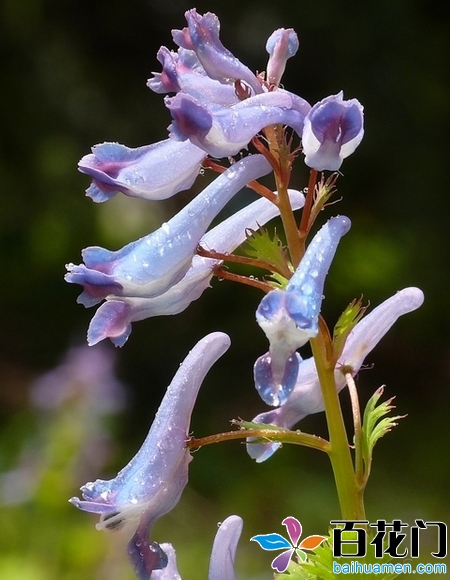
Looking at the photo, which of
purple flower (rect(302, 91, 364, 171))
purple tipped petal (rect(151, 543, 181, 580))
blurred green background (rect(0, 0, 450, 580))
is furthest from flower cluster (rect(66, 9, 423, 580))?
blurred green background (rect(0, 0, 450, 580))

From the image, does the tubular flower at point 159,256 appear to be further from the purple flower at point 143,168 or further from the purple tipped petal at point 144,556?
the purple tipped petal at point 144,556

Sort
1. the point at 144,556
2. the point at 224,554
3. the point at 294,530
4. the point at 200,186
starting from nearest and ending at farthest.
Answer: the point at 144,556 → the point at 224,554 → the point at 294,530 → the point at 200,186

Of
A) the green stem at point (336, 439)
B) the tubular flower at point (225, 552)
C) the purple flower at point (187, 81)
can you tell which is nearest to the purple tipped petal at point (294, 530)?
the tubular flower at point (225, 552)

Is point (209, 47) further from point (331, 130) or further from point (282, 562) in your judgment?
point (282, 562)

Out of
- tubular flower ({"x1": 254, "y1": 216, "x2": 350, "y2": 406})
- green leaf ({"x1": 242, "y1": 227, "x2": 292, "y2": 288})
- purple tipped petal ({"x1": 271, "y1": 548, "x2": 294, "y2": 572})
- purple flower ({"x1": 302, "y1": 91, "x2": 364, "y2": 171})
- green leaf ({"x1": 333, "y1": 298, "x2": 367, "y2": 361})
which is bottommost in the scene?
purple tipped petal ({"x1": 271, "y1": 548, "x2": 294, "y2": 572})

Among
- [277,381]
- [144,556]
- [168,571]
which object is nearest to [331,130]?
[277,381]

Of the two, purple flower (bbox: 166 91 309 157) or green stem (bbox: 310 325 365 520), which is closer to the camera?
purple flower (bbox: 166 91 309 157)

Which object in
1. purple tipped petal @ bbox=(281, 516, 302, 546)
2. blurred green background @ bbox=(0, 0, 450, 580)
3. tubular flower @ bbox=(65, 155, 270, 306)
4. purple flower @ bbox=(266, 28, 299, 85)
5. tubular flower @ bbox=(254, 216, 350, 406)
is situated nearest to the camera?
tubular flower @ bbox=(254, 216, 350, 406)

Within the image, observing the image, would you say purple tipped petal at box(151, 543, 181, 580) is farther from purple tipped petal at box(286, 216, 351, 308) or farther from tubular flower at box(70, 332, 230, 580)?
purple tipped petal at box(286, 216, 351, 308)
